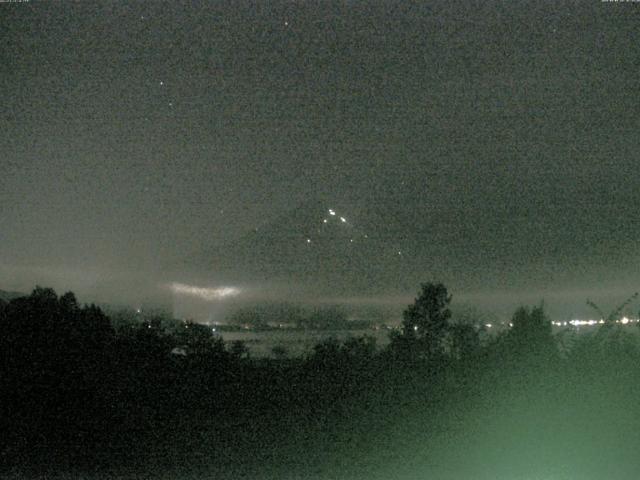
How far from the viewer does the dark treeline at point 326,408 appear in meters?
7.04

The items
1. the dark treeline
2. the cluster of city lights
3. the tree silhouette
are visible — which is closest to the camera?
the dark treeline

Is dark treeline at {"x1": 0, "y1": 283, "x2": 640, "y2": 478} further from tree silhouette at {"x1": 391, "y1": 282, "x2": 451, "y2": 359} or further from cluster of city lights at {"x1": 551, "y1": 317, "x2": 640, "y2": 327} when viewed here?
tree silhouette at {"x1": 391, "y1": 282, "x2": 451, "y2": 359}

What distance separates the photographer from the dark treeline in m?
7.04

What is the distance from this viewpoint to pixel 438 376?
28.2 ft

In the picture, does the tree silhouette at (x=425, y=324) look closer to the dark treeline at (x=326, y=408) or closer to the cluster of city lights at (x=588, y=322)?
the dark treeline at (x=326, y=408)

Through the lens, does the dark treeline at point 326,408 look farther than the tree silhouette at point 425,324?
No

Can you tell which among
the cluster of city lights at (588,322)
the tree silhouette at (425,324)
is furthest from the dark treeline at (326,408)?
the tree silhouette at (425,324)

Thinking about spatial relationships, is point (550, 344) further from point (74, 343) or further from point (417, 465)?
point (74, 343)

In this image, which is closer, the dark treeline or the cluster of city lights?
the dark treeline

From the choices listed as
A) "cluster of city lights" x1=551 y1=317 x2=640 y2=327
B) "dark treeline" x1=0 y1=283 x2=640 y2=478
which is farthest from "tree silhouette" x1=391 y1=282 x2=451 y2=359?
"cluster of city lights" x1=551 y1=317 x2=640 y2=327

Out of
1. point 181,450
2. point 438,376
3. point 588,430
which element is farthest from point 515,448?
point 181,450

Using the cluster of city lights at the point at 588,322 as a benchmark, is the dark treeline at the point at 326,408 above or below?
below

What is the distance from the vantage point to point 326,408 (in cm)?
830

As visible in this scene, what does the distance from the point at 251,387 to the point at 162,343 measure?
2.40 m
